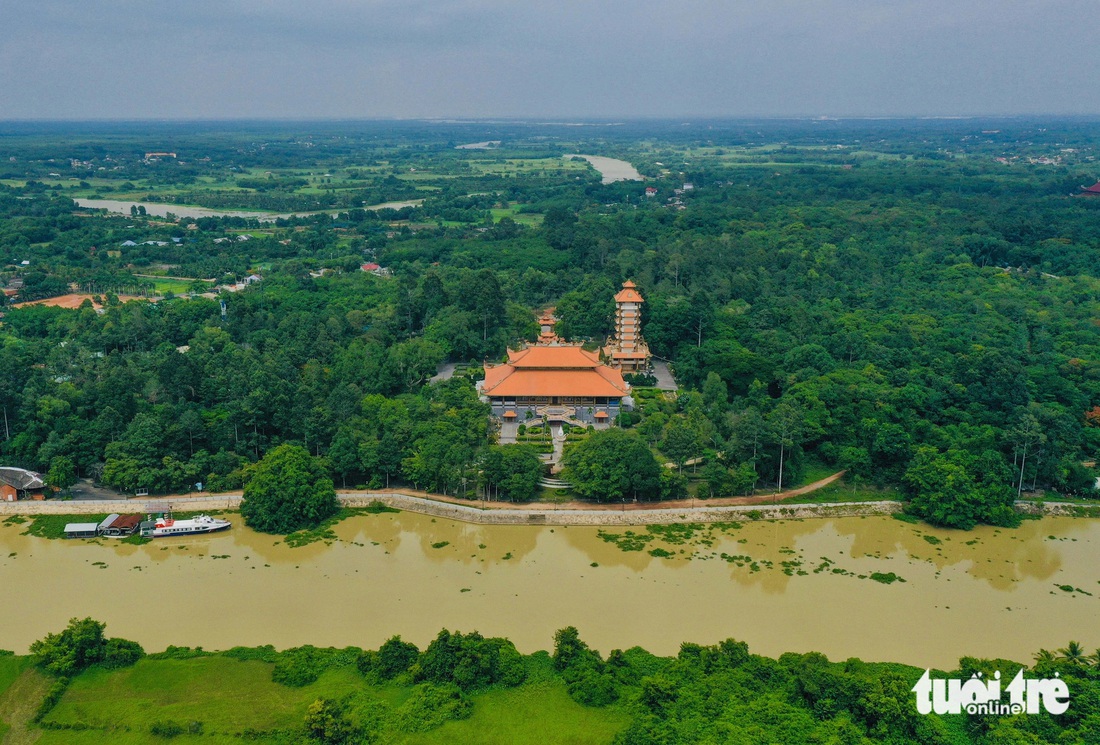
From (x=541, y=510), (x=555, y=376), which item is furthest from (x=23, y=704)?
A: (x=555, y=376)

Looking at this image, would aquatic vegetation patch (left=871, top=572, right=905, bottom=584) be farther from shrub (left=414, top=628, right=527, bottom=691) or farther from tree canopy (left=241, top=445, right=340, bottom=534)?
tree canopy (left=241, top=445, right=340, bottom=534)

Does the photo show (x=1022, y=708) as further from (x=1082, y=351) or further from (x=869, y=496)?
(x=1082, y=351)

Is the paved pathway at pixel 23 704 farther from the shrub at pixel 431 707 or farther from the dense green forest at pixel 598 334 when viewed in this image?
the dense green forest at pixel 598 334

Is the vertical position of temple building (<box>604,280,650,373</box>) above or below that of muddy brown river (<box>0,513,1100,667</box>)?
above

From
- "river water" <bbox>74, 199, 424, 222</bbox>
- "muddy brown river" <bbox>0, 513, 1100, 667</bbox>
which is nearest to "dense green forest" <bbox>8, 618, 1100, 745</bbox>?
"muddy brown river" <bbox>0, 513, 1100, 667</bbox>

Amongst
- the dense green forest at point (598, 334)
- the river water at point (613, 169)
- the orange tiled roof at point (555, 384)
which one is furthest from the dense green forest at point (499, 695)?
the river water at point (613, 169)

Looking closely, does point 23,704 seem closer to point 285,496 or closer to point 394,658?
point 394,658
